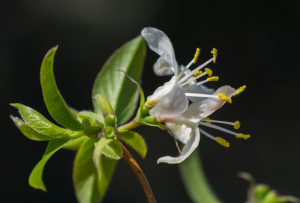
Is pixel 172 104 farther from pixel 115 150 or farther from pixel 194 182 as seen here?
pixel 194 182

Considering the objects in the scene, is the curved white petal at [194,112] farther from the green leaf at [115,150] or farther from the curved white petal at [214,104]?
the green leaf at [115,150]

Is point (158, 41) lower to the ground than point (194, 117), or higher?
higher

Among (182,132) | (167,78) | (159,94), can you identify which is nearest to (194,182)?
→ (182,132)

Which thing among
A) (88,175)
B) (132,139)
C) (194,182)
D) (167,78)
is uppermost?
(132,139)

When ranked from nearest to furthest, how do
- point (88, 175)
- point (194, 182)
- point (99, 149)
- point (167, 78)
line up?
point (99, 149), point (88, 175), point (194, 182), point (167, 78)

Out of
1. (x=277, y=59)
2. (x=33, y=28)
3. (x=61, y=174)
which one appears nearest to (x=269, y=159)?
(x=277, y=59)

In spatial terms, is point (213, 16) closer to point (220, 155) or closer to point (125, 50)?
point (220, 155)

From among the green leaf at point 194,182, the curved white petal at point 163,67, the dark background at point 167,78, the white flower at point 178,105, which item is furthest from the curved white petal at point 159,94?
the dark background at point 167,78
